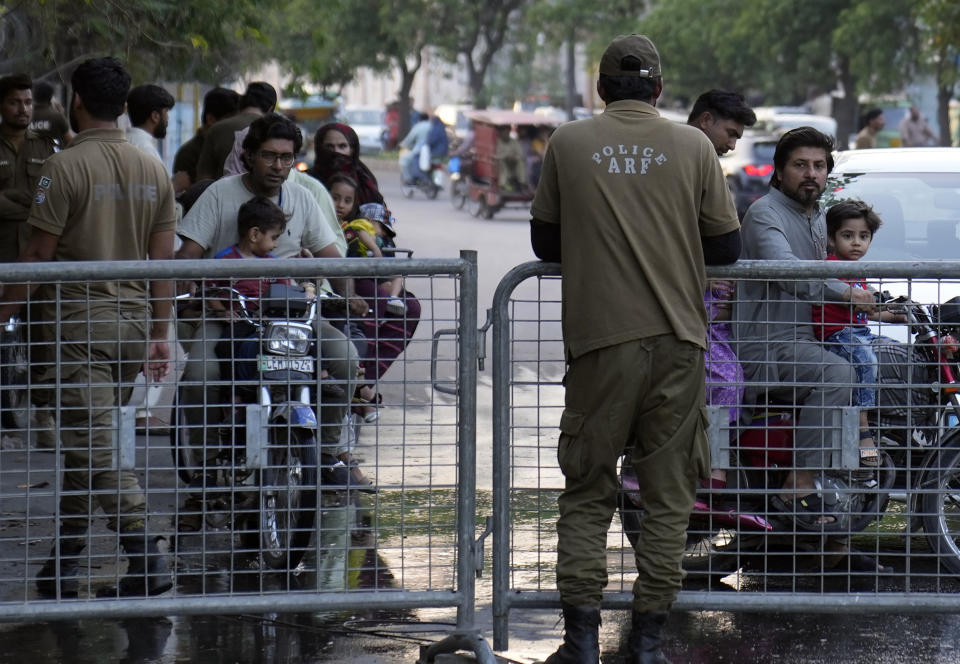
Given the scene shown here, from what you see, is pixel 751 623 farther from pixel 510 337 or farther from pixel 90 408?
pixel 90 408

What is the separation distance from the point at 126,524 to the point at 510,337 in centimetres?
149

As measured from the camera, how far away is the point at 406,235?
21609 millimetres

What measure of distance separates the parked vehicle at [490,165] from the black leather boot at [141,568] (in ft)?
64.8

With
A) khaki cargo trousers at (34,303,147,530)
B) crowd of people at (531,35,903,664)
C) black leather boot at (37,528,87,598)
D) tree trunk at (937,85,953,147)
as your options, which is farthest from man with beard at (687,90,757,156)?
tree trunk at (937,85,953,147)

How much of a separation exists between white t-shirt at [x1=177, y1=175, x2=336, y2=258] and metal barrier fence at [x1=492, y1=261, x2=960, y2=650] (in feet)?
4.95

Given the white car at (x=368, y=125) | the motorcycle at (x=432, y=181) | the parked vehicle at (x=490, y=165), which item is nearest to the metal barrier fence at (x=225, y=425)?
the parked vehicle at (x=490, y=165)

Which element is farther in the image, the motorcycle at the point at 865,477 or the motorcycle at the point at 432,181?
the motorcycle at the point at 432,181

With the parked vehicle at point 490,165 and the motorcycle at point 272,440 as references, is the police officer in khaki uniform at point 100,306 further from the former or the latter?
the parked vehicle at point 490,165

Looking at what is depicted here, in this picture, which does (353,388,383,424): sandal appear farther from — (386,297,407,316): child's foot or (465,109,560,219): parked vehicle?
(465,109,560,219): parked vehicle

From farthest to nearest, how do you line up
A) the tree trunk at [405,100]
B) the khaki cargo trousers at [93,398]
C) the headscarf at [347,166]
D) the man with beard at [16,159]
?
the tree trunk at [405,100], the man with beard at [16,159], the headscarf at [347,166], the khaki cargo trousers at [93,398]

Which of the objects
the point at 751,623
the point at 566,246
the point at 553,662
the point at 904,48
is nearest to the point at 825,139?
the point at 566,246

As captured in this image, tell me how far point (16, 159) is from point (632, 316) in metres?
4.96

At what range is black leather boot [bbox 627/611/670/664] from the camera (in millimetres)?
4633

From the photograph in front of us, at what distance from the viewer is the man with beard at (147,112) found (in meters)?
8.30
